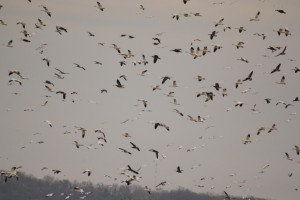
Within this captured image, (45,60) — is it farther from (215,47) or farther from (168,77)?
(215,47)

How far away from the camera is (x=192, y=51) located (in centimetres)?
5212

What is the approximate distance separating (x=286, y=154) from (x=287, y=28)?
30.2 ft

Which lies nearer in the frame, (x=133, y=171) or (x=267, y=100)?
(x=133, y=171)

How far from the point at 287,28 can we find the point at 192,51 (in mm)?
7083

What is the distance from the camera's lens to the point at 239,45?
5200 cm

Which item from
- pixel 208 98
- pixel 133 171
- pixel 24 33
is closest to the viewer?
pixel 133 171

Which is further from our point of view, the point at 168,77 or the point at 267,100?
the point at 267,100

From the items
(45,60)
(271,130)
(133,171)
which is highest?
(45,60)

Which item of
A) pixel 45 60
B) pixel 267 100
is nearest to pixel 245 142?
pixel 267 100

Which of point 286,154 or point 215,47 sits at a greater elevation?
point 215,47

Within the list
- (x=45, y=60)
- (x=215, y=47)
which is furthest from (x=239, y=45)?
(x=45, y=60)

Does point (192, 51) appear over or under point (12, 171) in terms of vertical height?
over

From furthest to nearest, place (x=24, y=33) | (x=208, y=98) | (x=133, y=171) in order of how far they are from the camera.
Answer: (x=208, y=98)
(x=24, y=33)
(x=133, y=171)

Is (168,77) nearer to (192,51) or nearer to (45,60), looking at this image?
(192,51)
